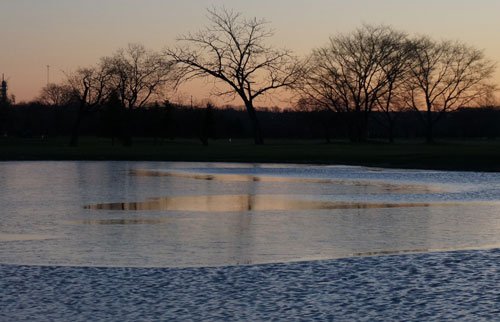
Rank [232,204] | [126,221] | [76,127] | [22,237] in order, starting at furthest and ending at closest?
[76,127], [232,204], [126,221], [22,237]

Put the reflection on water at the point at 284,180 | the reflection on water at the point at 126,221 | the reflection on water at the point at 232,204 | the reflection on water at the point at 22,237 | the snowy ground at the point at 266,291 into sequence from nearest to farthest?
the snowy ground at the point at 266,291, the reflection on water at the point at 22,237, the reflection on water at the point at 126,221, the reflection on water at the point at 232,204, the reflection on water at the point at 284,180

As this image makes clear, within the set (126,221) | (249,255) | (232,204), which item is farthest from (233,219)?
(249,255)

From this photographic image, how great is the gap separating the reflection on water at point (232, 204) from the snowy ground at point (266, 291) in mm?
8075

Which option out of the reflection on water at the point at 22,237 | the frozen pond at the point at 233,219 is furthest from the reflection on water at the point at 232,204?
the reflection on water at the point at 22,237

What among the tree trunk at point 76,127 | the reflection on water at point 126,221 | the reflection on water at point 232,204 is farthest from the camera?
the tree trunk at point 76,127

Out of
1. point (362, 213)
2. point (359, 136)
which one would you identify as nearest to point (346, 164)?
point (362, 213)

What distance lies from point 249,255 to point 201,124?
296 ft

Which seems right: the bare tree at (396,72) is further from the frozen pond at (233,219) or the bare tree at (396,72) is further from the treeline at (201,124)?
the frozen pond at (233,219)

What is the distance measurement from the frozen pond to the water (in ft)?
0.14

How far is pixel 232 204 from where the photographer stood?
20344 mm

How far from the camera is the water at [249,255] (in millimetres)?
8664

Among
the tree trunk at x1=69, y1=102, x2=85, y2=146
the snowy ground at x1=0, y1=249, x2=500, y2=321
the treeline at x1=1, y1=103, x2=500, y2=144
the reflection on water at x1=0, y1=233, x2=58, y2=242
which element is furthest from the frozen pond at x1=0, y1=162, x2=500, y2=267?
the treeline at x1=1, y1=103, x2=500, y2=144

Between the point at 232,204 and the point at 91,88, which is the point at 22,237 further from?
the point at 91,88

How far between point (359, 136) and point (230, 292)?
7889 centimetres
